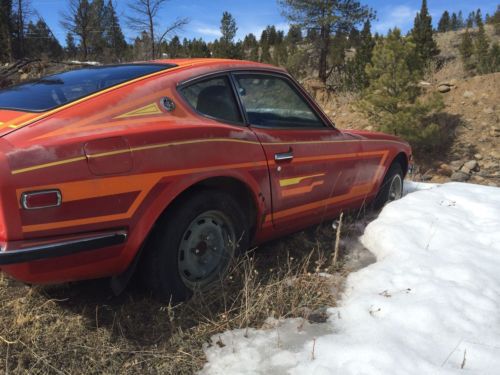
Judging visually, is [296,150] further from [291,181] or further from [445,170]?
[445,170]

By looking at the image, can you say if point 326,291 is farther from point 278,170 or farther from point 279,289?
point 278,170

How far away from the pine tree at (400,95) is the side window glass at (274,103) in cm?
732

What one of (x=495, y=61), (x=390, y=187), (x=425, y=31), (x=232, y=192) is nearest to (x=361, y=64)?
(x=495, y=61)

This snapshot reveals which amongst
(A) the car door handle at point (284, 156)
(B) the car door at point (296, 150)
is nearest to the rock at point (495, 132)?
(B) the car door at point (296, 150)

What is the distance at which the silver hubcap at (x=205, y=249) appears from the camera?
8.53 ft

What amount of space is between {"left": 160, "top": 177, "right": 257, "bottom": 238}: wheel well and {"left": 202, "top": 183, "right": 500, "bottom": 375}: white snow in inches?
29.5

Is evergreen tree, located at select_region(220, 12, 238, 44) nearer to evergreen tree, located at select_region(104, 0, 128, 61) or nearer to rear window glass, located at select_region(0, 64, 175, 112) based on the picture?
evergreen tree, located at select_region(104, 0, 128, 61)

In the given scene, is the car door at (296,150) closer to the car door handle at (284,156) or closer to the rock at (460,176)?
the car door handle at (284,156)

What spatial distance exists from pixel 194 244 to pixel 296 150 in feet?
3.42

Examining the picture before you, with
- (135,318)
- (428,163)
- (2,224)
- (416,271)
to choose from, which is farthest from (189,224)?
(428,163)

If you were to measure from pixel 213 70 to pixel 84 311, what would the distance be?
166cm

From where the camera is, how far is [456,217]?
4.23 meters

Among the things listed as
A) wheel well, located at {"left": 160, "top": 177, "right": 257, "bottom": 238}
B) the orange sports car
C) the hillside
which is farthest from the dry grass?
the hillside

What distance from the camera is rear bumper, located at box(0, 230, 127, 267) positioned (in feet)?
6.16
